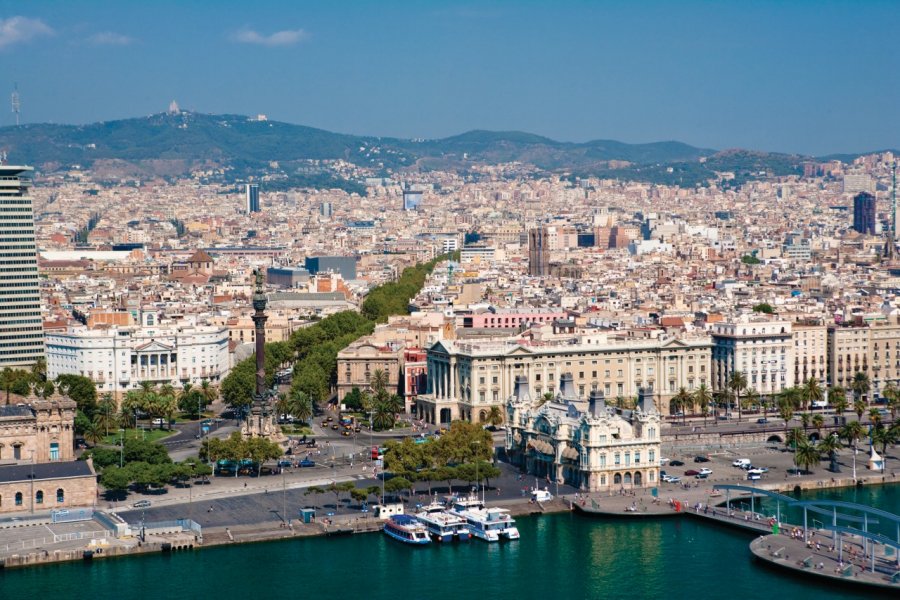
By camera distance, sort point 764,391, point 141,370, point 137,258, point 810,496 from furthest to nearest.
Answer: point 137,258
point 141,370
point 764,391
point 810,496

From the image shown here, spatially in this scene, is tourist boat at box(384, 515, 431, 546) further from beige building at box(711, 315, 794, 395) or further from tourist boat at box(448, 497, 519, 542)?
beige building at box(711, 315, 794, 395)

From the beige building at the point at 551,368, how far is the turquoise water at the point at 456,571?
19.8 metres

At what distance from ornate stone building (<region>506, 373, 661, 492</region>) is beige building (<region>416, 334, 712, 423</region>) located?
38.6 feet

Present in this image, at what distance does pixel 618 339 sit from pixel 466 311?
21502mm

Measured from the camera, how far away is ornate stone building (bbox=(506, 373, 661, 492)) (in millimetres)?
55438

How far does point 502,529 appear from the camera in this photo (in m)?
49.9

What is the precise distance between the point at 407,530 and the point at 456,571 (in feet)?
10.7

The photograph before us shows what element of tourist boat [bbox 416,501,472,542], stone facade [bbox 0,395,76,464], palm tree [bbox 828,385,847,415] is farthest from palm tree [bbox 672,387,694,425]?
stone facade [bbox 0,395,76,464]

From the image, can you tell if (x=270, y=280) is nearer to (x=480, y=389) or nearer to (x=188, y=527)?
(x=480, y=389)

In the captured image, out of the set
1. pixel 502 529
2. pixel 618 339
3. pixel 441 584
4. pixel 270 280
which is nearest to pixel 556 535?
pixel 502 529

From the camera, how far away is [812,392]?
7050cm

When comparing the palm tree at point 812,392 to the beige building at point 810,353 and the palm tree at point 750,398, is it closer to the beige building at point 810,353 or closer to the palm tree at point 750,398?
the palm tree at point 750,398

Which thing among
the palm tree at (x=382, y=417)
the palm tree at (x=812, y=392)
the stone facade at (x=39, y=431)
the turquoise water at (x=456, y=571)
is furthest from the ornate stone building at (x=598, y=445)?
the stone facade at (x=39, y=431)

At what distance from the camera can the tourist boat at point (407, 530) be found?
49438 mm
